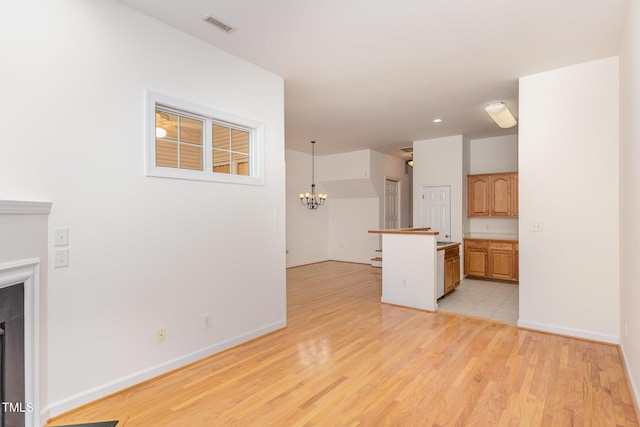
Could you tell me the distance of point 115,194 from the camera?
2.47m

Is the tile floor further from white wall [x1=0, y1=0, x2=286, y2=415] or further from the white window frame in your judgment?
the white window frame

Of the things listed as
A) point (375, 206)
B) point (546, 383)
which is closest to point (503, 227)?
point (375, 206)

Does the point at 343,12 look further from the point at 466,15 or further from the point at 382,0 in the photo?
the point at 466,15

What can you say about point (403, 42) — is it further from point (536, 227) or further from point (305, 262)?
point (305, 262)

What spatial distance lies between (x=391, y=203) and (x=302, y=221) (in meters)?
2.58

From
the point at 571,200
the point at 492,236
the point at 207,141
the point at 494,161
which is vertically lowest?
the point at 492,236

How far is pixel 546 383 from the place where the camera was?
2.62 meters

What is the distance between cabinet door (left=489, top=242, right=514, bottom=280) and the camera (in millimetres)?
6266

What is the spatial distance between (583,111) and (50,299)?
5.02 metres

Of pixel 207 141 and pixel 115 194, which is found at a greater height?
pixel 207 141

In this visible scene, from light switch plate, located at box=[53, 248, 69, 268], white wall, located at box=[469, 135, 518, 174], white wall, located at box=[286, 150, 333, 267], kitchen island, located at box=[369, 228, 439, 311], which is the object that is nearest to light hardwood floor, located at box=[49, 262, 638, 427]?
kitchen island, located at box=[369, 228, 439, 311]

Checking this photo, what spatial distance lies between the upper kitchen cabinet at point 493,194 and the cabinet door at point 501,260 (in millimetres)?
624

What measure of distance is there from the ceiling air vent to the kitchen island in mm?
3364

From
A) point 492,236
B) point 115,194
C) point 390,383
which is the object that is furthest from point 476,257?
point 115,194
